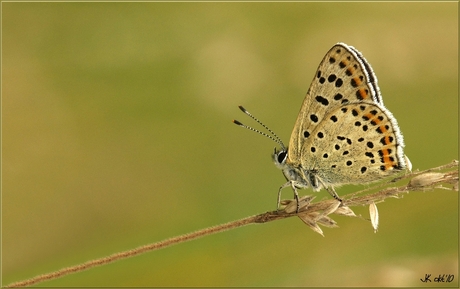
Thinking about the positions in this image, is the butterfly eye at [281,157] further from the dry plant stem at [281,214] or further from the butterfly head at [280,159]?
the dry plant stem at [281,214]

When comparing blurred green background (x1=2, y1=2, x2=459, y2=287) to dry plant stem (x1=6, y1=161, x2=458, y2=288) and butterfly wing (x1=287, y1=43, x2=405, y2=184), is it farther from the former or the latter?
dry plant stem (x1=6, y1=161, x2=458, y2=288)

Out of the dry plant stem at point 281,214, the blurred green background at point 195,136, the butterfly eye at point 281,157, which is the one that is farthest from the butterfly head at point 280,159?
the blurred green background at point 195,136

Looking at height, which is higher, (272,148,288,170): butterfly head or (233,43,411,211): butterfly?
(233,43,411,211): butterfly

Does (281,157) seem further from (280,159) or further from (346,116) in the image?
(346,116)

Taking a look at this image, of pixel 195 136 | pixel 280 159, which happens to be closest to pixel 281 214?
pixel 280 159

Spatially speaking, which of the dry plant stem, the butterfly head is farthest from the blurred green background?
the dry plant stem

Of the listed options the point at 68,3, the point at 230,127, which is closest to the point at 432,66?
the point at 230,127
